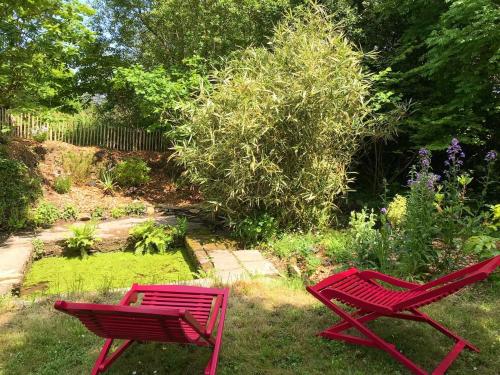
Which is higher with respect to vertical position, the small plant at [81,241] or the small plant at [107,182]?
the small plant at [107,182]

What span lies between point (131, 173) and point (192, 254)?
16.9 ft

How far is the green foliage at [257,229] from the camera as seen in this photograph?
634 cm

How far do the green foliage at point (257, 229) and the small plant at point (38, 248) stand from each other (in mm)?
3082

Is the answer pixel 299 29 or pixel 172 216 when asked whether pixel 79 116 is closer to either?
pixel 172 216

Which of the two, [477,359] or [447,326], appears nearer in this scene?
[477,359]

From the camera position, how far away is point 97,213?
27.8 feet

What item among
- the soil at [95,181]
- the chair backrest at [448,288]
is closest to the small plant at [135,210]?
the soil at [95,181]

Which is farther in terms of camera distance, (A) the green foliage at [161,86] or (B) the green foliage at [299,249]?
(A) the green foliage at [161,86]

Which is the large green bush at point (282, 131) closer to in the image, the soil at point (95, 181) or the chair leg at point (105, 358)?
the soil at point (95, 181)

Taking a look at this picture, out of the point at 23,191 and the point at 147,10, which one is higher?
the point at 147,10

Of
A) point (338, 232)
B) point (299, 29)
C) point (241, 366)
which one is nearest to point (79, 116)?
point (299, 29)

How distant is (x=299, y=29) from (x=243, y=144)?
→ 2393 mm

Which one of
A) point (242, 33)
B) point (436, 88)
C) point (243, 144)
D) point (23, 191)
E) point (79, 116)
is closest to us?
point (243, 144)

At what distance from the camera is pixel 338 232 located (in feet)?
22.4
